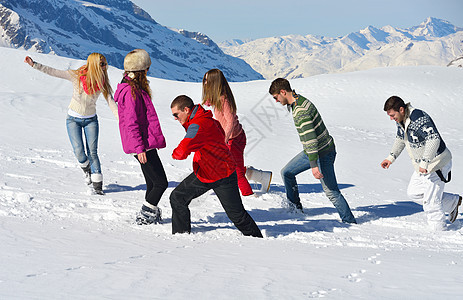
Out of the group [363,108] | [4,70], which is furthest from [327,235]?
[4,70]

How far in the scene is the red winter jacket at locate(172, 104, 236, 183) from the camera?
3.65m

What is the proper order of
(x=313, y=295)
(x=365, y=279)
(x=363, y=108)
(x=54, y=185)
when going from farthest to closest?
(x=363, y=108), (x=54, y=185), (x=365, y=279), (x=313, y=295)

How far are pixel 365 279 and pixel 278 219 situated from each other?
95.8 inches

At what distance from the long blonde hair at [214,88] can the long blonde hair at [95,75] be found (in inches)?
47.9

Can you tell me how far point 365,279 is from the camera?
270 centimetres

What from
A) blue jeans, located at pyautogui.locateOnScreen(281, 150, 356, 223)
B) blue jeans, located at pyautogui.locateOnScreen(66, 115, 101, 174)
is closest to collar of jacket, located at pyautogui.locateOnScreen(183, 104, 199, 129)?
blue jeans, located at pyautogui.locateOnScreen(281, 150, 356, 223)

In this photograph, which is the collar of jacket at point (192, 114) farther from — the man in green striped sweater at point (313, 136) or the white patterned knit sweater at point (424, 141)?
the white patterned knit sweater at point (424, 141)

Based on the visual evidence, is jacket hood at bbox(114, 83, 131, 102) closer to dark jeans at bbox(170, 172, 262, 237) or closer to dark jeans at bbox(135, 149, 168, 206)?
dark jeans at bbox(135, 149, 168, 206)

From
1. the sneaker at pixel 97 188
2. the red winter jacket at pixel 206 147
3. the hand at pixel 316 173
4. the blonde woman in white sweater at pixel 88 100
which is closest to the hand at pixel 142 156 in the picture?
the red winter jacket at pixel 206 147

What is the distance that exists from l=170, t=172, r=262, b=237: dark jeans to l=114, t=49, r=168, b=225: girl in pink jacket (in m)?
0.38

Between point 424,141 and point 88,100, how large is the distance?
4015mm

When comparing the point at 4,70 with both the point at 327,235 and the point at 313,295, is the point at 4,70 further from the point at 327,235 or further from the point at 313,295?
the point at 313,295

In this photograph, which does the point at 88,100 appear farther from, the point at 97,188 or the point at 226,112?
the point at 226,112

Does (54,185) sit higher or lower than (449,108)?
lower
